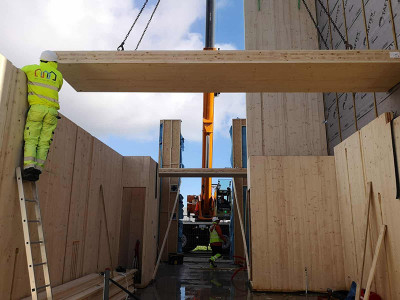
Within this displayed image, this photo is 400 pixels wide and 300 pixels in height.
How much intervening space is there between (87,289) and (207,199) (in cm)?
922

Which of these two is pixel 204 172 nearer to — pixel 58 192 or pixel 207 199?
pixel 207 199

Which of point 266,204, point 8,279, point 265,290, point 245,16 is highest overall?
point 245,16

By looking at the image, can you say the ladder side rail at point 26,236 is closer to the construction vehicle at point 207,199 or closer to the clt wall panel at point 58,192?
the clt wall panel at point 58,192

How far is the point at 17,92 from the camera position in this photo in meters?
4.27

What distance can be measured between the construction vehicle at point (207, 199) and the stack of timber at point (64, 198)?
424 centimetres

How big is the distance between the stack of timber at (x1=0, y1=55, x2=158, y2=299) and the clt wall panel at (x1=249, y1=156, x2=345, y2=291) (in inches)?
120

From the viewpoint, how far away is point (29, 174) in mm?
4219

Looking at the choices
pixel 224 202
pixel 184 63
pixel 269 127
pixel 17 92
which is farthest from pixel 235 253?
pixel 17 92

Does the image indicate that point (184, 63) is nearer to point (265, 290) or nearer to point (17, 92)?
point (17, 92)

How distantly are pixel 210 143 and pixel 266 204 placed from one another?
5302mm

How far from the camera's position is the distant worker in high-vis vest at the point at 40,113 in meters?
4.23

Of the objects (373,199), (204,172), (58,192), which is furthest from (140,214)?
(373,199)

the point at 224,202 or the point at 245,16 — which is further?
the point at 224,202

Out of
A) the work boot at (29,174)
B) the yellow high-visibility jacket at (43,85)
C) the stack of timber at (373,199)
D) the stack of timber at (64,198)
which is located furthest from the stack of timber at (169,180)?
the yellow high-visibility jacket at (43,85)
